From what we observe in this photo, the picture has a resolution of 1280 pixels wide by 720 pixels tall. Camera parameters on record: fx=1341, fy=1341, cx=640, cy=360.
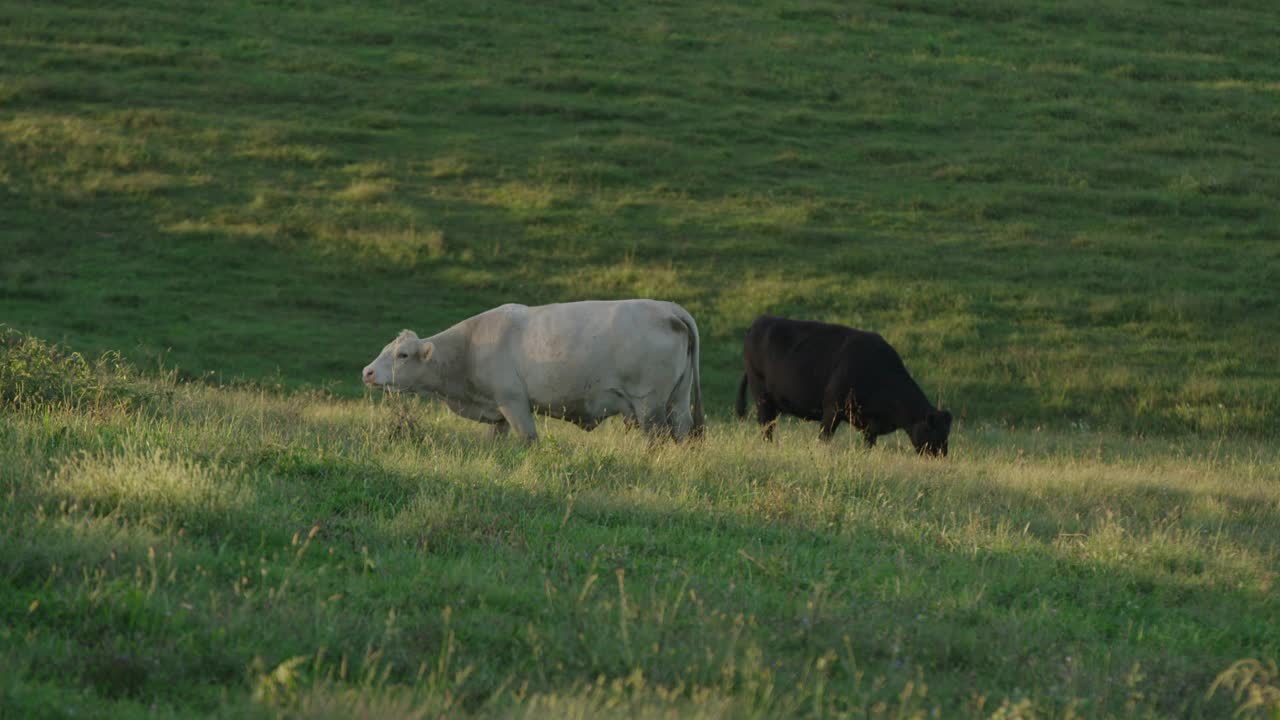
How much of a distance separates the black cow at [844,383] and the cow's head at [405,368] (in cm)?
380

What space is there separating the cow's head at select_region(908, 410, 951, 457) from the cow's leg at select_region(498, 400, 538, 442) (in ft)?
14.6

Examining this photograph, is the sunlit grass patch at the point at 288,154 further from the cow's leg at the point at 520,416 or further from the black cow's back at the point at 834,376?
the cow's leg at the point at 520,416

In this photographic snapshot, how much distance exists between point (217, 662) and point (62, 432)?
14.7 ft

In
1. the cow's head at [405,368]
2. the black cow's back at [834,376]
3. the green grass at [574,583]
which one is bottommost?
the black cow's back at [834,376]

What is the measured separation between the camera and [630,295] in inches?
982

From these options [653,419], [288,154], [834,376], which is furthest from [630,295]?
[653,419]

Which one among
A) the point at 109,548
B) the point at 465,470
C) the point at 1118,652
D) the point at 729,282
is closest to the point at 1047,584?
the point at 1118,652

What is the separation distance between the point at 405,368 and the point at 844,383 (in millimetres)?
4957

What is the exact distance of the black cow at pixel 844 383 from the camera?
564 inches

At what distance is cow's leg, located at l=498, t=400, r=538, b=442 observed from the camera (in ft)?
38.9

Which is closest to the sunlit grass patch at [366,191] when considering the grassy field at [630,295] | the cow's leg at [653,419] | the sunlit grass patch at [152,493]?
the grassy field at [630,295]

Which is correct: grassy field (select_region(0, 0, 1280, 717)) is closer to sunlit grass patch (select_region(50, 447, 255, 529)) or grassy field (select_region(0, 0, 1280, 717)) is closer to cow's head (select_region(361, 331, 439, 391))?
sunlit grass patch (select_region(50, 447, 255, 529))

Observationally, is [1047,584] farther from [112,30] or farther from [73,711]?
[112,30]

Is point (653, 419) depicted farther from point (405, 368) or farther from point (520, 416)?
point (405, 368)
